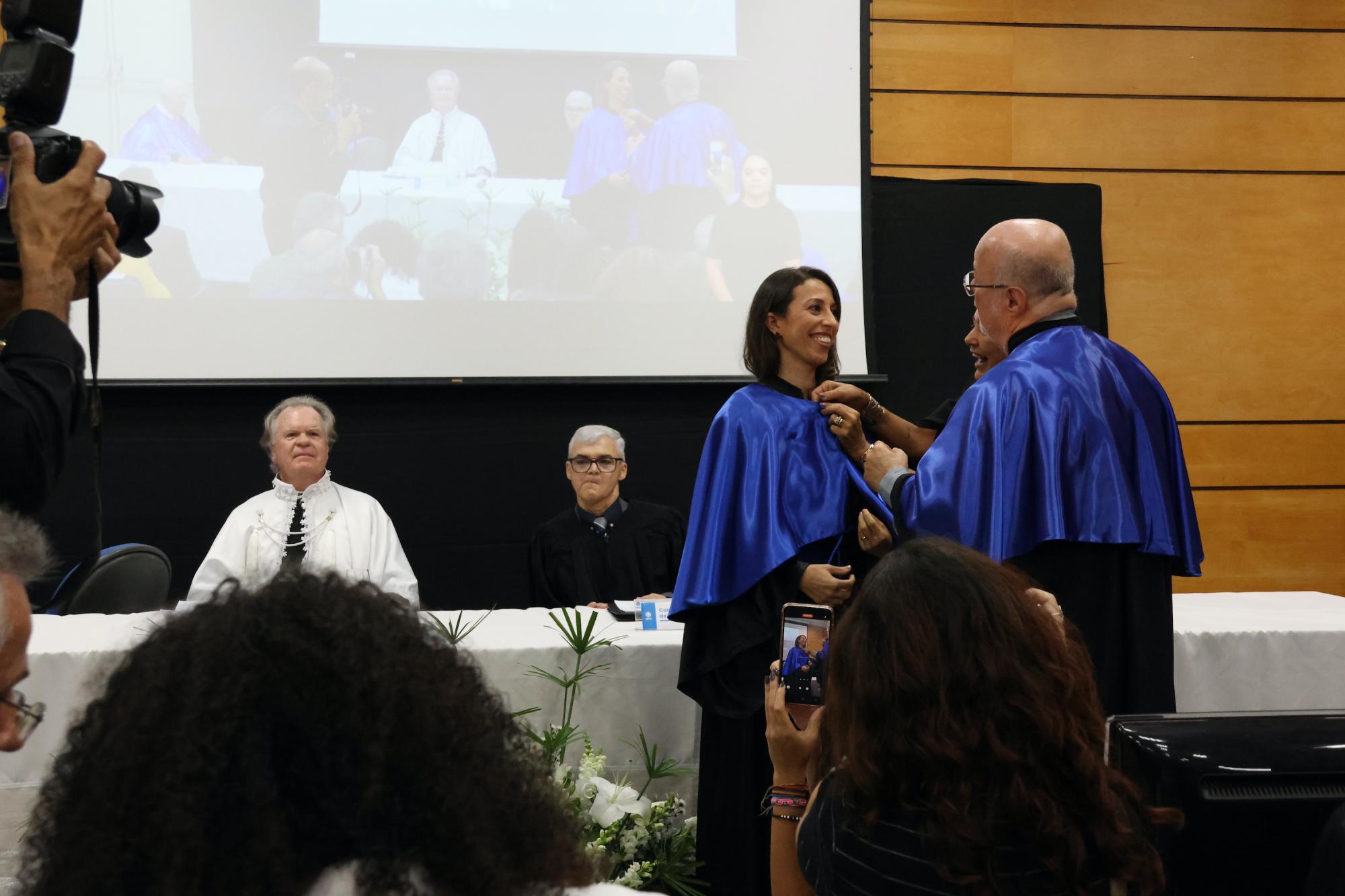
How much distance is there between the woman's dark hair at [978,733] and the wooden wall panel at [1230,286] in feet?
15.9

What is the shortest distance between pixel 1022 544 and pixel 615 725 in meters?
1.12

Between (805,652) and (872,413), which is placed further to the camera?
(872,413)

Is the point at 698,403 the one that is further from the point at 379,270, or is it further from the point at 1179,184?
the point at 1179,184

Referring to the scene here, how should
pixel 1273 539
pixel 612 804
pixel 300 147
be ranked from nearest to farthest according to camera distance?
pixel 612 804, pixel 300 147, pixel 1273 539

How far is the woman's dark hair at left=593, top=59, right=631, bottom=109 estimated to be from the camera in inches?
199

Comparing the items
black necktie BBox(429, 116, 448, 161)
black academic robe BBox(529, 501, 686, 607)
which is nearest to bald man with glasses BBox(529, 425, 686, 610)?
black academic robe BBox(529, 501, 686, 607)

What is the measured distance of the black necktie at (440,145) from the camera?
494cm

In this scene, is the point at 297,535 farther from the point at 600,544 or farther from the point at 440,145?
the point at 440,145

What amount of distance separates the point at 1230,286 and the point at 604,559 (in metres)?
3.51

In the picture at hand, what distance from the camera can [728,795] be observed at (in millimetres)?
2615

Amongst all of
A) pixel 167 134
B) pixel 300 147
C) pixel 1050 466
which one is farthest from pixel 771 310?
pixel 167 134

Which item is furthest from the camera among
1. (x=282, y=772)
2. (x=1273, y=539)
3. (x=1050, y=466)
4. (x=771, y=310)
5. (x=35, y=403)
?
(x=1273, y=539)

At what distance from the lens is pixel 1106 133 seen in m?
5.61

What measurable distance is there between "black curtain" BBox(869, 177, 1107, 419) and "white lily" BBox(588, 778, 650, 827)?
3.18 m
